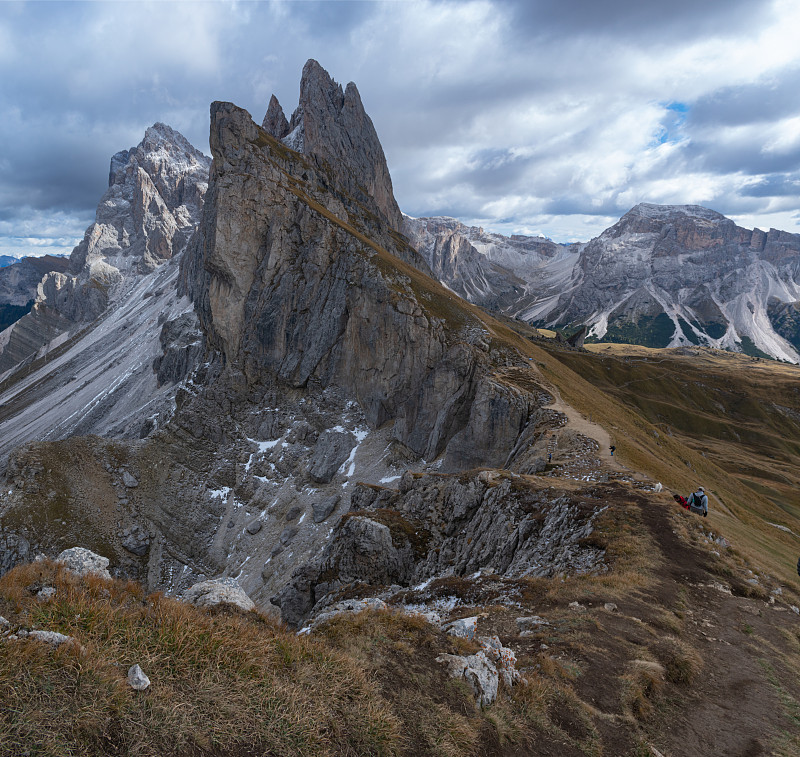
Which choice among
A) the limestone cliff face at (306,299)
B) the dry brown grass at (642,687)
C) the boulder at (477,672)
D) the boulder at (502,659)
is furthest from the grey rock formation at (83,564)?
the limestone cliff face at (306,299)

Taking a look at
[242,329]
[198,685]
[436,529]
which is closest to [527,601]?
[198,685]

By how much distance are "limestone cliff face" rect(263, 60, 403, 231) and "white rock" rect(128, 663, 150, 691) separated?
144928 millimetres

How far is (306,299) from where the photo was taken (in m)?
87.1

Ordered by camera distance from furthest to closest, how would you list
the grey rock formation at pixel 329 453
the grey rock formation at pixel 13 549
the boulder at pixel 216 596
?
the grey rock formation at pixel 329 453
the grey rock formation at pixel 13 549
the boulder at pixel 216 596

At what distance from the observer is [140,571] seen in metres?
53.9

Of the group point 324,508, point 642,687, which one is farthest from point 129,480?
point 642,687

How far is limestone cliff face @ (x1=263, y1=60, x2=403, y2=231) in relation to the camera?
13962 centimetres

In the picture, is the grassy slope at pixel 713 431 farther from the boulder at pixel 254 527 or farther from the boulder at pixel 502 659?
the boulder at pixel 254 527

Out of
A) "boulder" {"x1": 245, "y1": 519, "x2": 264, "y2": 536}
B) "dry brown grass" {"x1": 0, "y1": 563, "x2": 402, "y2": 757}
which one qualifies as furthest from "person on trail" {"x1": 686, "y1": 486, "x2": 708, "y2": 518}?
"boulder" {"x1": 245, "y1": 519, "x2": 264, "y2": 536}

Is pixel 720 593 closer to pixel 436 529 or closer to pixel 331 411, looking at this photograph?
pixel 436 529

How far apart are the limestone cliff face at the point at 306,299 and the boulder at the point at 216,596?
57062 millimetres

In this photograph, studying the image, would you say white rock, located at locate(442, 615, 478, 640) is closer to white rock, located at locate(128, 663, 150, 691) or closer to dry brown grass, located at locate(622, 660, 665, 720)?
dry brown grass, located at locate(622, 660, 665, 720)

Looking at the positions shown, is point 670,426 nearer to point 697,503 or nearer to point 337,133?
point 697,503

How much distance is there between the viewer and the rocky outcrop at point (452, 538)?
763 inches
